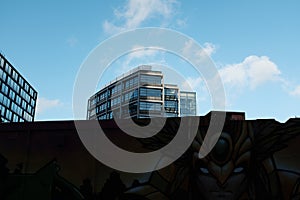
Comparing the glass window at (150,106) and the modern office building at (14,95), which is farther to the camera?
the glass window at (150,106)

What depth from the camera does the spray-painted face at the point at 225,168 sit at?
6.39 metres

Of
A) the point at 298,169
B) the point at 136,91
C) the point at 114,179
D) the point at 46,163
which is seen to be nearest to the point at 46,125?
the point at 46,163

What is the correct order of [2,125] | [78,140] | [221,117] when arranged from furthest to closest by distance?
[2,125] → [78,140] → [221,117]

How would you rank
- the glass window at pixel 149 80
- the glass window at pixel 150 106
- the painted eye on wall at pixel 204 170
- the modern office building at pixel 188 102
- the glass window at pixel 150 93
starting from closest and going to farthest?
1. the painted eye on wall at pixel 204 170
2. the glass window at pixel 150 106
3. the glass window at pixel 150 93
4. the glass window at pixel 149 80
5. the modern office building at pixel 188 102

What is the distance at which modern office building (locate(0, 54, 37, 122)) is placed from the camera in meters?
58.0

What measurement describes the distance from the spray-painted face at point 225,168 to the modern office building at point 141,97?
62.0 meters

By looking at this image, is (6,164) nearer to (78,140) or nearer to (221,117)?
(78,140)

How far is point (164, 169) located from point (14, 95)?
6453 cm

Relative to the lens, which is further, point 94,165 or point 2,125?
point 2,125

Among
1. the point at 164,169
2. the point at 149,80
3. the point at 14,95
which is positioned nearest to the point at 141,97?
the point at 149,80

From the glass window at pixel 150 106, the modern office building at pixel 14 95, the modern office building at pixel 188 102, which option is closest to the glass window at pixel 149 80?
the glass window at pixel 150 106

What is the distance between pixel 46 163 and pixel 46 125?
41.0 inches

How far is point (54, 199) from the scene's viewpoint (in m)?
7.10

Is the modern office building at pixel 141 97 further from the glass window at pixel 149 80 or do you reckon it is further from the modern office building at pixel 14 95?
the modern office building at pixel 14 95
